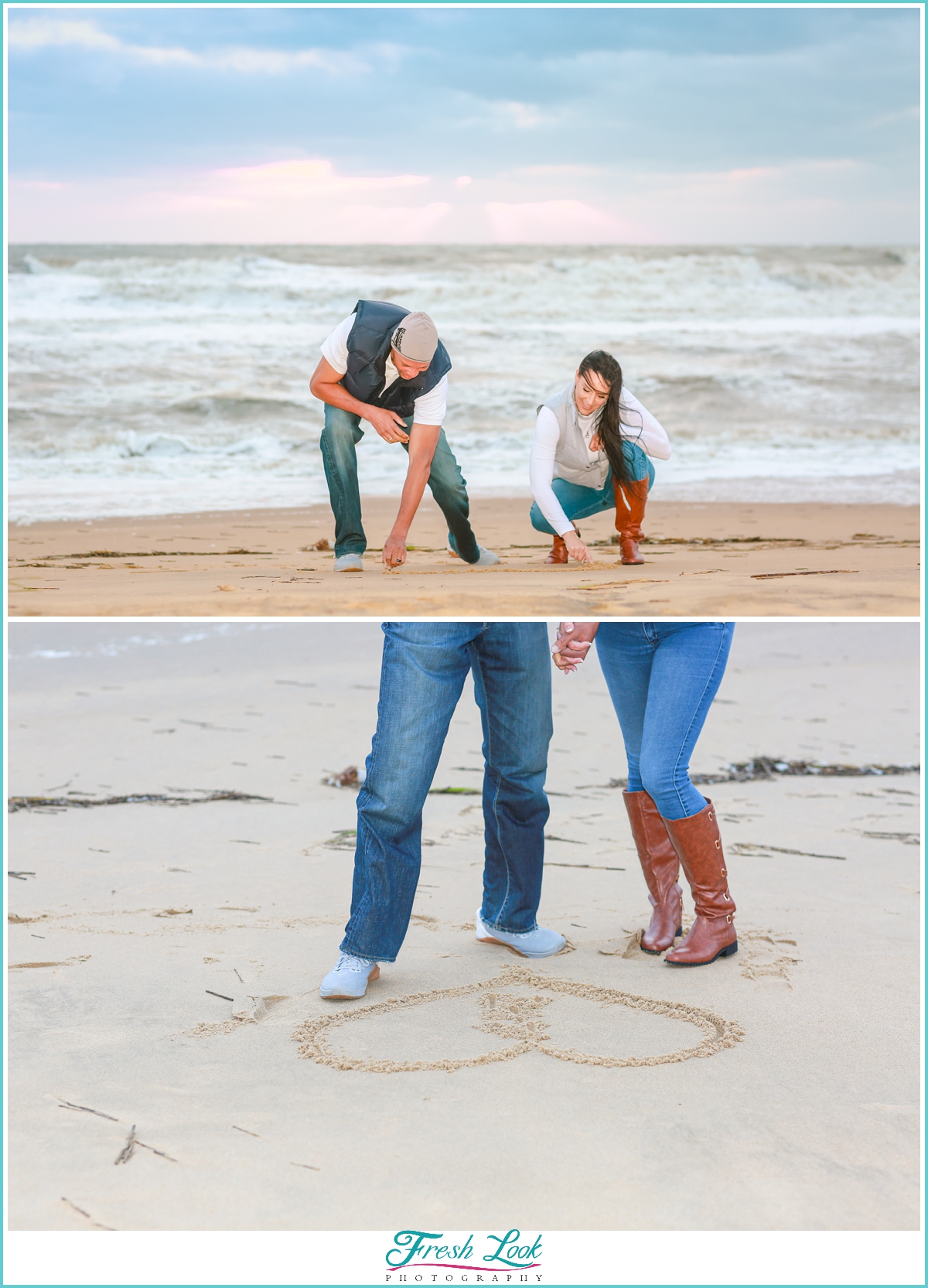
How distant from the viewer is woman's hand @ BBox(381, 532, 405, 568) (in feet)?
7.64

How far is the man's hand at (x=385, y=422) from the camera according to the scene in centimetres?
236

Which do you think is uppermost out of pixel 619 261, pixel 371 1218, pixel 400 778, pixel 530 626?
pixel 619 261

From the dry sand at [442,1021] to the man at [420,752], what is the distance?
0.10 meters

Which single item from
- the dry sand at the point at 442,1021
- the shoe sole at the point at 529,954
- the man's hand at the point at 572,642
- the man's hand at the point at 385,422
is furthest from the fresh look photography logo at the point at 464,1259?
the man's hand at the point at 385,422

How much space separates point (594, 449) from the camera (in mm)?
2451

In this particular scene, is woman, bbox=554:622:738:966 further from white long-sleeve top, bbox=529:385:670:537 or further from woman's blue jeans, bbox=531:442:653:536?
woman's blue jeans, bbox=531:442:653:536

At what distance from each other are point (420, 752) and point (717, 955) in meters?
0.80

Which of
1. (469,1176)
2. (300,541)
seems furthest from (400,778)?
(300,541)

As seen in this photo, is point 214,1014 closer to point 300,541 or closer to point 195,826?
point 195,826

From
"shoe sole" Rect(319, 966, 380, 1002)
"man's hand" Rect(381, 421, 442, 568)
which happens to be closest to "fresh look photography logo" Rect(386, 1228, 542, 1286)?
"shoe sole" Rect(319, 966, 380, 1002)

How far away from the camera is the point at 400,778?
213 cm

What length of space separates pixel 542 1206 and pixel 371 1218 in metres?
0.23

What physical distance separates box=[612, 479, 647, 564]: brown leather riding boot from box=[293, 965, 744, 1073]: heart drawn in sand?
40.5 inches

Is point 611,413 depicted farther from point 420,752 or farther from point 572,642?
point 420,752
